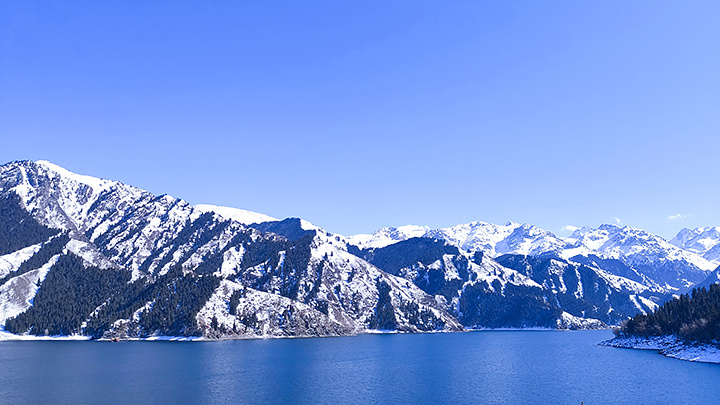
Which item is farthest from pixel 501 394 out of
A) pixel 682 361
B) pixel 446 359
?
pixel 682 361

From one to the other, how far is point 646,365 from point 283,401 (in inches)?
5036

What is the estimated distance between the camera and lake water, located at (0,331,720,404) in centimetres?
10269

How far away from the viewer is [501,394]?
110688 mm

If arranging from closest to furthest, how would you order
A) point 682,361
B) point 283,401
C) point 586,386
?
point 283,401 → point 586,386 → point 682,361

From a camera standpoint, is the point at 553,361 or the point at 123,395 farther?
the point at 553,361

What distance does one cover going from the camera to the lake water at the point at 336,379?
102688mm

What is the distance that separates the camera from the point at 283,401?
9825 cm

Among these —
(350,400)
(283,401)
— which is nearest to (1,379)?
(283,401)

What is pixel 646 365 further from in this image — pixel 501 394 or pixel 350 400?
pixel 350 400

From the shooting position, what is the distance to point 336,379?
128 meters

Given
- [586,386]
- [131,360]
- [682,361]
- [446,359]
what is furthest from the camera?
[446,359]

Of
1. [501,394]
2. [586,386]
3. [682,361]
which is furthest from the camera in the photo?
[682,361]

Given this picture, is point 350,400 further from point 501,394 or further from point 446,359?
point 446,359

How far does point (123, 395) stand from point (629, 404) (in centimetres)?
10518
